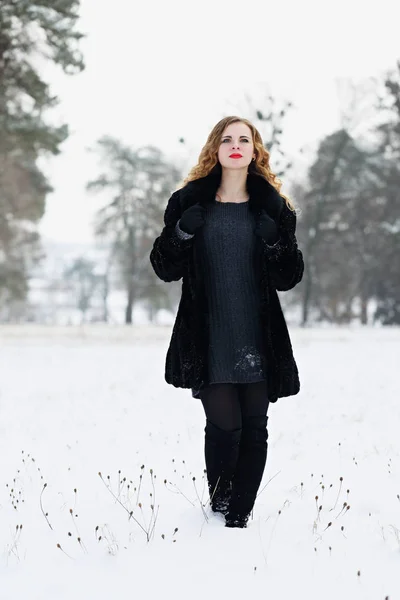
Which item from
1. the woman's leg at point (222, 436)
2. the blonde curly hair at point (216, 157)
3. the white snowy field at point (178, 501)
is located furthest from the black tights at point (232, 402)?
the blonde curly hair at point (216, 157)

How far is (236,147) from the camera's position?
370cm

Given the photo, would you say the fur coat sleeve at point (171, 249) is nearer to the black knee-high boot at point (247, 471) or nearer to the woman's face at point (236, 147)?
the woman's face at point (236, 147)

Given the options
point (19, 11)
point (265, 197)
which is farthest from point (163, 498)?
point (19, 11)

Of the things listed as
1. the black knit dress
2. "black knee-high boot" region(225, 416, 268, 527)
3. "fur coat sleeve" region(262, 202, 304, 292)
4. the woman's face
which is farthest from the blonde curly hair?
"black knee-high boot" region(225, 416, 268, 527)

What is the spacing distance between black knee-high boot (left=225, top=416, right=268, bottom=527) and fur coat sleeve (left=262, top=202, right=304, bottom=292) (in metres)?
0.81

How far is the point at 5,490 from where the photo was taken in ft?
14.8

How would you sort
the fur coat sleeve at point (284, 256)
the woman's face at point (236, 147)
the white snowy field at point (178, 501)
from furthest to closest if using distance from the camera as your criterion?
the woman's face at point (236, 147), the fur coat sleeve at point (284, 256), the white snowy field at point (178, 501)

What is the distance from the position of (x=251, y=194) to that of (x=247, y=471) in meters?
1.60

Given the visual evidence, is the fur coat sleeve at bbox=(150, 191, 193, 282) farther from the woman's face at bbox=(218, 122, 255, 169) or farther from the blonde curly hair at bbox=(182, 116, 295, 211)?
the woman's face at bbox=(218, 122, 255, 169)

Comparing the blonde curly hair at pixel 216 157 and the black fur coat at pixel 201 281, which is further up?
the blonde curly hair at pixel 216 157

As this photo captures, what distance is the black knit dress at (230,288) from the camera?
3.58 metres

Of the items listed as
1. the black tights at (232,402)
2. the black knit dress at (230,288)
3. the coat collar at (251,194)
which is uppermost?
the coat collar at (251,194)

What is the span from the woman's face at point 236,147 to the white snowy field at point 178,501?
1911 millimetres

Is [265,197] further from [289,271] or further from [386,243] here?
[386,243]
